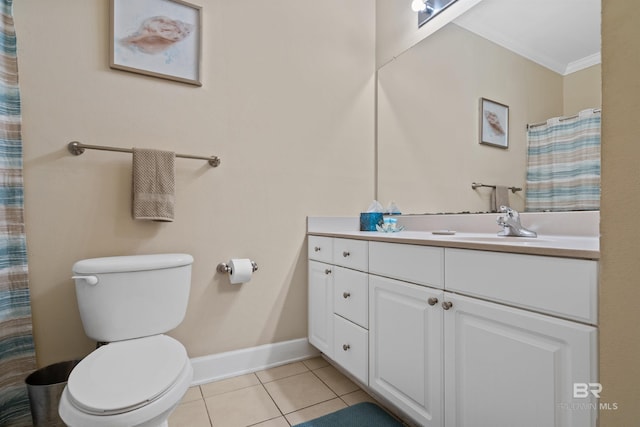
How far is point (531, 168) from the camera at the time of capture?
52.0 inches

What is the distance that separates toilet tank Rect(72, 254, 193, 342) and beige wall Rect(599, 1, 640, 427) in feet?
4.58

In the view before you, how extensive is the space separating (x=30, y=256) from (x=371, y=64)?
86.5 inches

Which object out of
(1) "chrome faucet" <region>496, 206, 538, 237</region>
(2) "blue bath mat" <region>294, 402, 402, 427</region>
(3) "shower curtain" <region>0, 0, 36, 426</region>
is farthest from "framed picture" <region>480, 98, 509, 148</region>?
(3) "shower curtain" <region>0, 0, 36, 426</region>

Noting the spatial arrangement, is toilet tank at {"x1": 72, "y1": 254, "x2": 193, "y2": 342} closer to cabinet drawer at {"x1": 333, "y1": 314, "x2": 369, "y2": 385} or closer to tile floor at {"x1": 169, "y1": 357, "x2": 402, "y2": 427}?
tile floor at {"x1": 169, "y1": 357, "x2": 402, "y2": 427}

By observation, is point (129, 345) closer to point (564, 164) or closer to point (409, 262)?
point (409, 262)

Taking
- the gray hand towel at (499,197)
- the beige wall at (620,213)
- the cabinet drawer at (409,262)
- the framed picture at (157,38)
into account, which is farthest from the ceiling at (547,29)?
the framed picture at (157,38)

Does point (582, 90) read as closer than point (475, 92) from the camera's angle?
Yes

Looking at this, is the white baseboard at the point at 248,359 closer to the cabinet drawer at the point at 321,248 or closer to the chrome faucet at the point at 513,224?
the cabinet drawer at the point at 321,248

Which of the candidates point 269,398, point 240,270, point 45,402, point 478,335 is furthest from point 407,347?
point 45,402

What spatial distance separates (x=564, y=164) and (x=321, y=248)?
1170 mm

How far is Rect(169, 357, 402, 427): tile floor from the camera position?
1.35 m

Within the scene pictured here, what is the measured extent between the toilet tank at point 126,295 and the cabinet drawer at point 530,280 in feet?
3.71

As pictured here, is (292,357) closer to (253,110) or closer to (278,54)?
(253,110)

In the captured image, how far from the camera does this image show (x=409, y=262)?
45.6 inches
